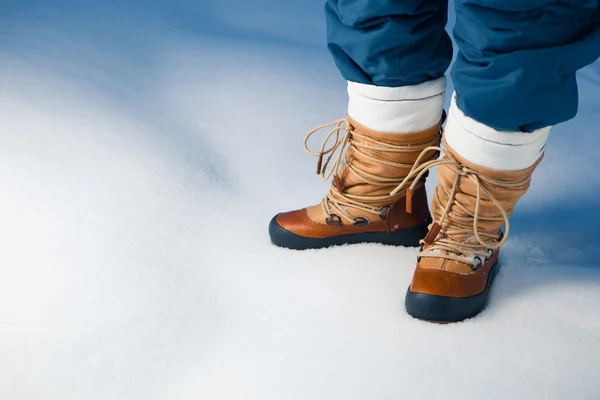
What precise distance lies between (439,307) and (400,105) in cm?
23

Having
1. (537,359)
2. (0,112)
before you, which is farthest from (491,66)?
(0,112)

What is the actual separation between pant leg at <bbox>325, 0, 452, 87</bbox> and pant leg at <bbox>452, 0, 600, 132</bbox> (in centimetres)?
8

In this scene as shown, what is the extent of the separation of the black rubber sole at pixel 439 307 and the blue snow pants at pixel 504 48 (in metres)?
0.19

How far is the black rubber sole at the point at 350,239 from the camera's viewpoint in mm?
905

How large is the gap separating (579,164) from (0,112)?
2.99ft

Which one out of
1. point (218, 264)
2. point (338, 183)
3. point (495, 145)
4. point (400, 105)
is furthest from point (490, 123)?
point (218, 264)

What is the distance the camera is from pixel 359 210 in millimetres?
897

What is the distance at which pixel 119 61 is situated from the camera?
4.61 feet

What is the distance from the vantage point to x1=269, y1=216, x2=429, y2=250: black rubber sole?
0.90 m

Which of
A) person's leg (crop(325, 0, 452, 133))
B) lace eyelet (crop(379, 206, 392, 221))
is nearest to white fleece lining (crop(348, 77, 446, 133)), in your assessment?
person's leg (crop(325, 0, 452, 133))

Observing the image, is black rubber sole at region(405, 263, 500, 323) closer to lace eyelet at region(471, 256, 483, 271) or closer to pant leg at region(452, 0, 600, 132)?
lace eyelet at region(471, 256, 483, 271)

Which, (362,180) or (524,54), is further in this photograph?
(362,180)

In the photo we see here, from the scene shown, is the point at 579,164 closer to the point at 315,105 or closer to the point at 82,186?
the point at 315,105

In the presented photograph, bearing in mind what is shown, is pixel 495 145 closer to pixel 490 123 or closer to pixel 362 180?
pixel 490 123
